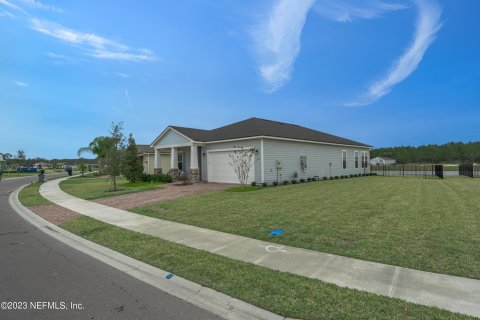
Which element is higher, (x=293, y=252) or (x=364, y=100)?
(x=364, y=100)

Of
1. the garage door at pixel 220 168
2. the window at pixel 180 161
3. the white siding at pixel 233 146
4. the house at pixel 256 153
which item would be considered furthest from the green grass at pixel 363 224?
the window at pixel 180 161

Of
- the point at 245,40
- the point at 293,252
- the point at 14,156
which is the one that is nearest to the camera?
the point at 293,252

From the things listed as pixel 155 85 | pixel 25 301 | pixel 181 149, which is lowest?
pixel 25 301

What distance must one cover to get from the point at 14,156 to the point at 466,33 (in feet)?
241

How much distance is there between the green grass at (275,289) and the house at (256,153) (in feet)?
41.3

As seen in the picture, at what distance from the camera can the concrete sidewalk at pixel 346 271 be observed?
3.38m

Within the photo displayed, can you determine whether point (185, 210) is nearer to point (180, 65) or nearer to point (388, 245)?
point (388, 245)

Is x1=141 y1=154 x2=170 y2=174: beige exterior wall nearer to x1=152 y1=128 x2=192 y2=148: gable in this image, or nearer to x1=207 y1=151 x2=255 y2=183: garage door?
x1=152 y1=128 x2=192 y2=148: gable

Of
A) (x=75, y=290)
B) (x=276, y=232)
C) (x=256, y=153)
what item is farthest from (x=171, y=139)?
(x=75, y=290)

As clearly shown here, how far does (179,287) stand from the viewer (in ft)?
12.8

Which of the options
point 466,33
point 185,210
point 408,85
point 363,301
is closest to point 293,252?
point 363,301

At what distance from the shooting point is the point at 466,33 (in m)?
Result: 19.7

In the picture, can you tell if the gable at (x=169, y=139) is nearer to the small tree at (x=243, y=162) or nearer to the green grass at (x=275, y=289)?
the small tree at (x=243, y=162)

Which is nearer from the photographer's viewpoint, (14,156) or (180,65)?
(180,65)
